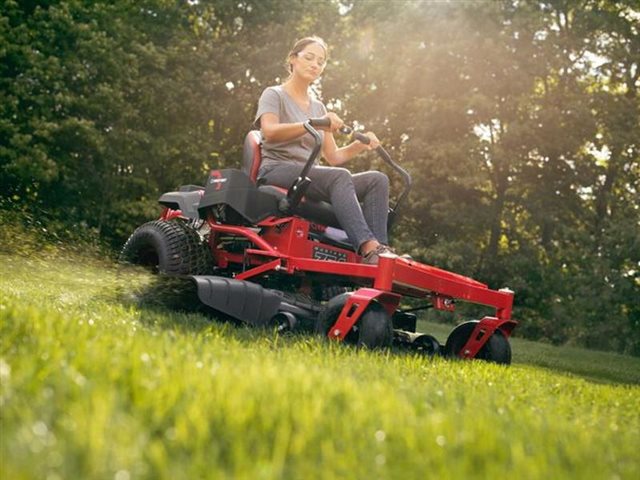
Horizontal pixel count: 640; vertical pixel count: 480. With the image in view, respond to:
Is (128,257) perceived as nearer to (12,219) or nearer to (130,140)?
(12,219)

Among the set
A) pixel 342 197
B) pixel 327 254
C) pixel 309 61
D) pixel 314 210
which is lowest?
pixel 327 254

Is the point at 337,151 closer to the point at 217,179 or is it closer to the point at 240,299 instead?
the point at 217,179

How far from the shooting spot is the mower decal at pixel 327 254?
5.72 meters

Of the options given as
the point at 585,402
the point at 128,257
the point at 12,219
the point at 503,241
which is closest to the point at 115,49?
the point at 503,241

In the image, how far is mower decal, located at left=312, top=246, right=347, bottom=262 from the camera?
225 inches

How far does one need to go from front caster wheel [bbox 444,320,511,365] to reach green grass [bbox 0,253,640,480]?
1.97 meters

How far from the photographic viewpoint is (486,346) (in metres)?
5.72

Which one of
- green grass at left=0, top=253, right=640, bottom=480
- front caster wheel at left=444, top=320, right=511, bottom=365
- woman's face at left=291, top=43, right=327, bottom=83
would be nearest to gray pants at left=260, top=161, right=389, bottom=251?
woman's face at left=291, top=43, right=327, bottom=83

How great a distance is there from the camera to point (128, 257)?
6699mm

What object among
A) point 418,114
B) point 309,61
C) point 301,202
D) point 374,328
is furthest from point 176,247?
point 418,114

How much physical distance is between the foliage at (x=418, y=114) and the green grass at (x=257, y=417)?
17.0 metres

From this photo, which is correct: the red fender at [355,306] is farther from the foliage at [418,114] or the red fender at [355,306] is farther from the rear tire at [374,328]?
the foliage at [418,114]

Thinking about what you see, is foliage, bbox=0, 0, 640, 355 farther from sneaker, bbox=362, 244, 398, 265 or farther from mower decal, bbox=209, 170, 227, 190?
sneaker, bbox=362, 244, 398, 265

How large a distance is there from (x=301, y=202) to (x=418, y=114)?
1754 cm
